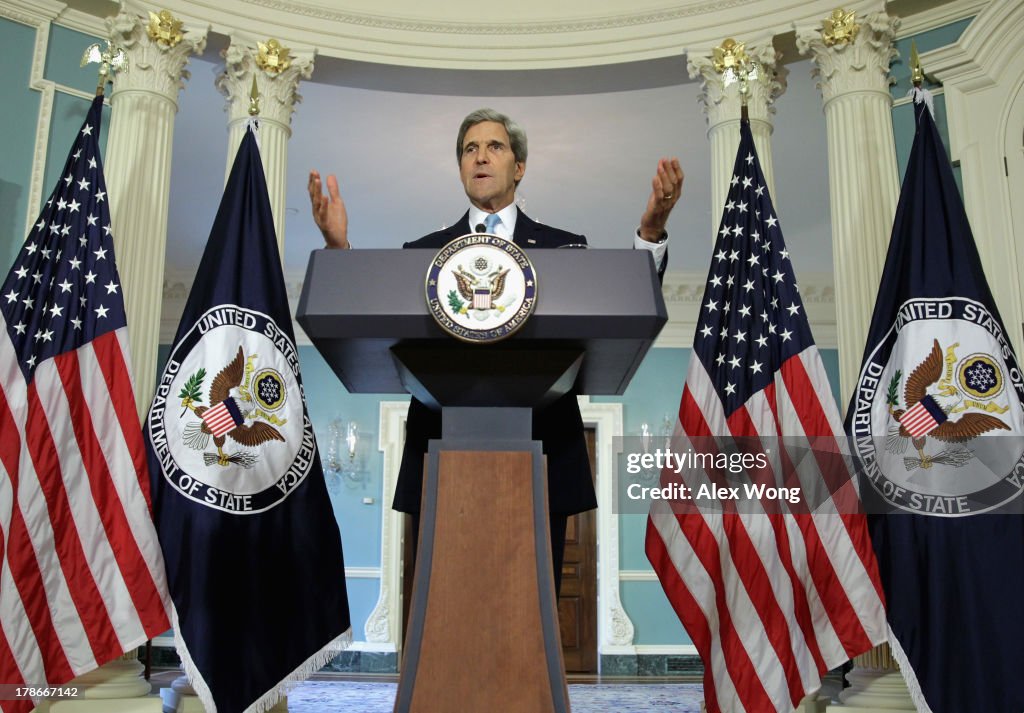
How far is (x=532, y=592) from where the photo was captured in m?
1.09

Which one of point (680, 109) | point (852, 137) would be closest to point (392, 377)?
point (852, 137)

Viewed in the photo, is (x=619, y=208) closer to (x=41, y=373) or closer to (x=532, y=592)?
(x=41, y=373)

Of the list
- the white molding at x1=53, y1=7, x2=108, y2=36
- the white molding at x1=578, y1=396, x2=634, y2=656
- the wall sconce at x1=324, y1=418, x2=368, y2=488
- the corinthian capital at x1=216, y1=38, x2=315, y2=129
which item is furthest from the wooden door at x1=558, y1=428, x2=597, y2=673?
the white molding at x1=53, y1=7, x2=108, y2=36

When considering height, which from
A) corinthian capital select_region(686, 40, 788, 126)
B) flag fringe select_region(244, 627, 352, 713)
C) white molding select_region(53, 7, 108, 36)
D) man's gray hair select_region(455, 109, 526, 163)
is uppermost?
white molding select_region(53, 7, 108, 36)

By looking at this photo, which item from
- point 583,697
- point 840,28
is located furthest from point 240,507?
point 583,697

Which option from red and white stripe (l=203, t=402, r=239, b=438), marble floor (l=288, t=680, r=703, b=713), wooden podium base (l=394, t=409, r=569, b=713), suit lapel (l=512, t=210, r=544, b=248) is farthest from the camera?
marble floor (l=288, t=680, r=703, b=713)

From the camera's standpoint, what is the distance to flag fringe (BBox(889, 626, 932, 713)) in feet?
8.95

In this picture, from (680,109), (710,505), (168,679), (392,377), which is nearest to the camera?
(392,377)

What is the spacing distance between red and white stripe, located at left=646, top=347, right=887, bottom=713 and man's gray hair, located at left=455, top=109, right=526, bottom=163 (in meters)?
1.58

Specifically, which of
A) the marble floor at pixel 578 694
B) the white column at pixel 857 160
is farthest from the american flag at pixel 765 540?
the marble floor at pixel 578 694

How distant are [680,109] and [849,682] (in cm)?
376

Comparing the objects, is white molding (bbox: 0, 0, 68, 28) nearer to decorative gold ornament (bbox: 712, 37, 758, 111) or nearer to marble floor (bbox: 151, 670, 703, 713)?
decorative gold ornament (bbox: 712, 37, 758, 111)

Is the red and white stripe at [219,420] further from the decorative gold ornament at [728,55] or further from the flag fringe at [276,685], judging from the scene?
the decorative gold ornament at [728,55]

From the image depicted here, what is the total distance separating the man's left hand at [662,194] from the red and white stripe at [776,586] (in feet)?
5.60
